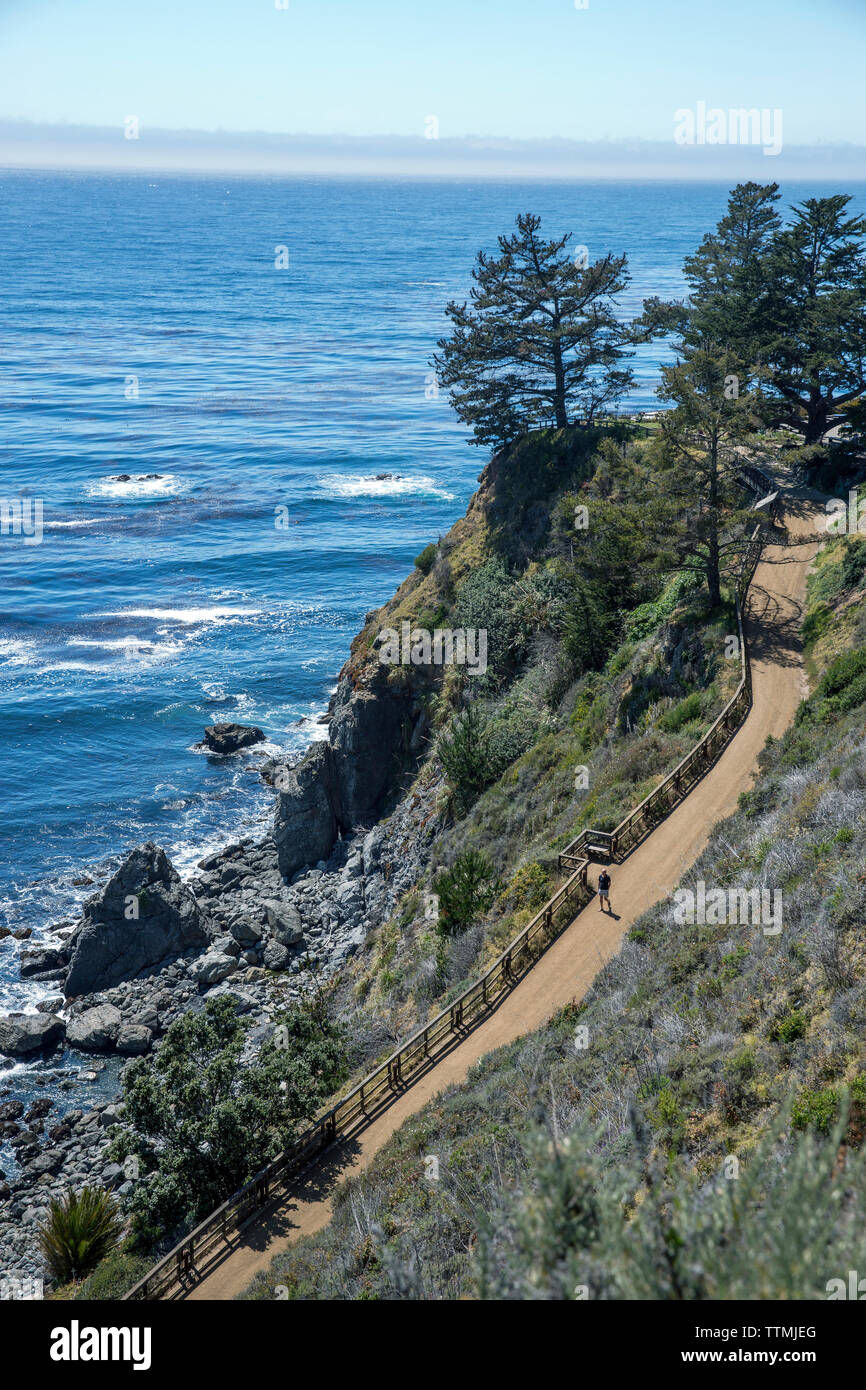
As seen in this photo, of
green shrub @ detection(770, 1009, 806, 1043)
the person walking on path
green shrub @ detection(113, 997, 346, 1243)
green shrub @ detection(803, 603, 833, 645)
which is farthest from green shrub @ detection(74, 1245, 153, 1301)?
green shrub @ detection(803, 603, 833, 645)

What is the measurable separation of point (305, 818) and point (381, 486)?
53.7 m

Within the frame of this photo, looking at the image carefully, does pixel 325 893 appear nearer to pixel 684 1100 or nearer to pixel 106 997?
pixel 106 997

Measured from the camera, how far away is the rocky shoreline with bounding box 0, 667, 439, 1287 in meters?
26.4

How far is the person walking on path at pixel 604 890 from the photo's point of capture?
2050 cm

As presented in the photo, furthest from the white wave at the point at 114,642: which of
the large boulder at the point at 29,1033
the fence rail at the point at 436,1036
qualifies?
the fence rail at the point at 436,1036

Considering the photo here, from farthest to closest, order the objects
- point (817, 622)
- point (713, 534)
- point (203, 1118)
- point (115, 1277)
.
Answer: point (817, 622), point (713, 534), point (203, 1118), point (115, 1277)

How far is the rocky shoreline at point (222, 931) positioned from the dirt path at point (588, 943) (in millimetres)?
9109

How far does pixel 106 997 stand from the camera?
105 ft

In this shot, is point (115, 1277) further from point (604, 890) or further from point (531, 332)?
point (531, 332)

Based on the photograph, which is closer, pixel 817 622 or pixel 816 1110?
pixel 816 1110

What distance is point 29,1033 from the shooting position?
29766mm

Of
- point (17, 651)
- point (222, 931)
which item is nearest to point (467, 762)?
point (222, 931)

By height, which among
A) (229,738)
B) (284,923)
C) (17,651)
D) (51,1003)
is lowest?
(51,1003)
